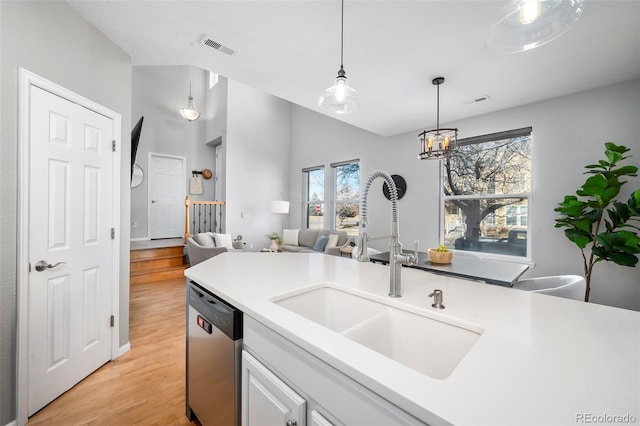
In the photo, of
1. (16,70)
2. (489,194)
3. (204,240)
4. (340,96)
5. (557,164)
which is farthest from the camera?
(204,240)

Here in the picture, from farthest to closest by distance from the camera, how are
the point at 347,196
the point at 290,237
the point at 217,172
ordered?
the point at 217,172
the point at 290,237
the point at 347,196

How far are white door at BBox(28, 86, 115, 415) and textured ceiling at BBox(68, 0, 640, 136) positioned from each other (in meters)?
0.85

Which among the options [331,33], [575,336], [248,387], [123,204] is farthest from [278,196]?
[575,336]

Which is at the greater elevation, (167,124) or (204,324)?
(167,124)

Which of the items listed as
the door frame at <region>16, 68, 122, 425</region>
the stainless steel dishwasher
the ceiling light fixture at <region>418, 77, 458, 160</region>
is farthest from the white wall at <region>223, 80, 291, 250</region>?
the stainless steel dishwasher

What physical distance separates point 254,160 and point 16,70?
494 cm

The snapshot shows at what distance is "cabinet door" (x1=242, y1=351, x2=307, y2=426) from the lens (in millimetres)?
790

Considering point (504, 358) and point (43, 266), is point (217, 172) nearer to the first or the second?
point (43, 266)

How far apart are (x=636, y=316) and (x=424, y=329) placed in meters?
0.76

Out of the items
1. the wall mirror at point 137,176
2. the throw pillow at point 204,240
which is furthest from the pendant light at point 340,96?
the wall mirror at point 137,176

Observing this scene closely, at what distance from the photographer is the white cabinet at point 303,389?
1.96ft

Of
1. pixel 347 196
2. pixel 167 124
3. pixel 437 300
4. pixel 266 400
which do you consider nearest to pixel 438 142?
pixel 437 300

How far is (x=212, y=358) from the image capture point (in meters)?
1.25

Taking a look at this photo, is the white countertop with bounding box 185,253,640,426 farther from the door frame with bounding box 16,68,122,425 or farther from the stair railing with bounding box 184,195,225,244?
the stair railing with bounding box 184,195,225,244
